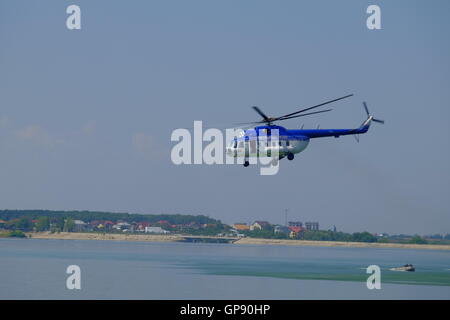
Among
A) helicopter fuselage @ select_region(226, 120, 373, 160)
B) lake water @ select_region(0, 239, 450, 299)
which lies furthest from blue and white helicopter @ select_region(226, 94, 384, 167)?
lake water @ select_region(0, 239, 450, 299)

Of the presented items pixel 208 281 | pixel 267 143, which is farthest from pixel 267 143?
pixel 208 281

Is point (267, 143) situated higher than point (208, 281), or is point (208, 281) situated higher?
point (267, 143)

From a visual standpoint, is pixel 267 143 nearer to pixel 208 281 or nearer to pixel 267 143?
pixel 267 143

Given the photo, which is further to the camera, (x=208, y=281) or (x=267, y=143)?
(x=208, y=281)

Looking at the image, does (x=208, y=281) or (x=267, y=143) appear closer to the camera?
(x=267, y=143)

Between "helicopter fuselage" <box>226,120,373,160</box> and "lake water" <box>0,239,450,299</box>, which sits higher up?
"helicopter fuselage" <box>226,120,373,160</box>

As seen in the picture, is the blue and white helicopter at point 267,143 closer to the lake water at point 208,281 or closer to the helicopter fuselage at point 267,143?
the helicopter fuselage at point 267,143

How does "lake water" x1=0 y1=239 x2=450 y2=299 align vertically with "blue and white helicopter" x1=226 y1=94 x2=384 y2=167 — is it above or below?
below

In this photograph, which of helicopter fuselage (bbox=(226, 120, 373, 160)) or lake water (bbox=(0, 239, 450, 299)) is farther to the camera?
lake water (bbox=(0, 239, 450, 299))

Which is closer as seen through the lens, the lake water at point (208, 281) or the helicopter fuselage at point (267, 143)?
the helicopter fuselage at point (267, 143)

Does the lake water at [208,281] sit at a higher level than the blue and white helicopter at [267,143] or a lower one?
lower

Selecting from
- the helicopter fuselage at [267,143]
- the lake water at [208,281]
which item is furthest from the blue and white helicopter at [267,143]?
the lake water at [208,281]

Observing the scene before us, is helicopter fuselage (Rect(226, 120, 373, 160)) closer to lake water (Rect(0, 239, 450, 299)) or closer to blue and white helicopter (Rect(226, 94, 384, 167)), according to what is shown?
blue and white helicopter (Rect(226, 94, 384, 167))
